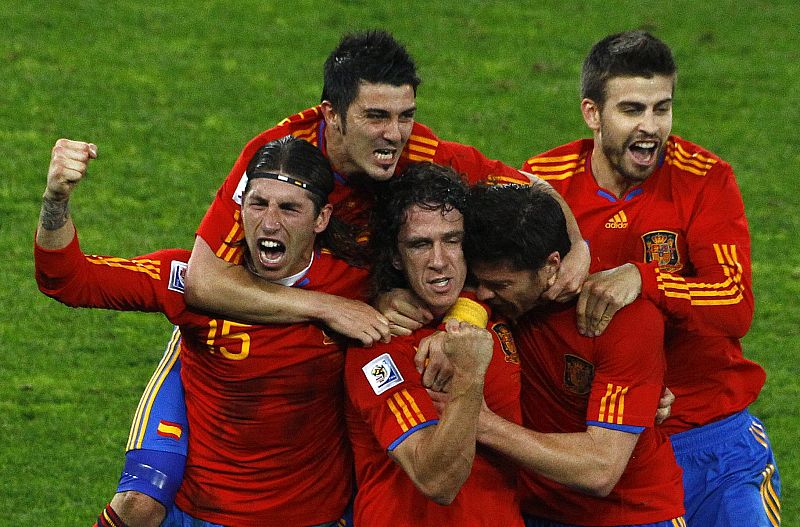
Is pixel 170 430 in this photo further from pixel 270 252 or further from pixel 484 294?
pixel 484 294

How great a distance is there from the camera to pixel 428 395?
5.84 m

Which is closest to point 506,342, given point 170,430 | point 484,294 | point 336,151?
point 484,294

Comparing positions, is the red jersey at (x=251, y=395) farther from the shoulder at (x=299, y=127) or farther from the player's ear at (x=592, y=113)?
the player's ear at (x=592, y=113)

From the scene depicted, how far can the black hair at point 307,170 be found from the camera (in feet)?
20.5

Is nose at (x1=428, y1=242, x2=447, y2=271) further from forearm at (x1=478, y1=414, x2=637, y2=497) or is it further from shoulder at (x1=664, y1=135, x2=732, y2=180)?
shoulder at (x1=664, y1=135, x2=732, y2=180)

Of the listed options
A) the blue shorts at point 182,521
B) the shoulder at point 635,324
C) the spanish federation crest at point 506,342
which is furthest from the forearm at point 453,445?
the blue shorts at point 182,521

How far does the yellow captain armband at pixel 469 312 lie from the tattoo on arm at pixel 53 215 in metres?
1.54

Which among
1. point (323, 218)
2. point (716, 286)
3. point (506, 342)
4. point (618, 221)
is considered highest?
point (323, 218)

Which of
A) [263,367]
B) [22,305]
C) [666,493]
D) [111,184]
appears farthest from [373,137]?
[111,184]

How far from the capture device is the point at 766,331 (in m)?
10.9

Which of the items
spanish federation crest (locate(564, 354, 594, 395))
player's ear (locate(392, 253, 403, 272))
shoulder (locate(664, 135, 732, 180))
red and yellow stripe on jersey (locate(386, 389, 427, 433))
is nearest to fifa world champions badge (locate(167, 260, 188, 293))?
player's ear (locate(392, 253, 403, 272))

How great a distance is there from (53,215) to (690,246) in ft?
8.66

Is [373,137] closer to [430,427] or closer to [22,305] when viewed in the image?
[430,427]

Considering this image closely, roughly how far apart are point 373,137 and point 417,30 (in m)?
8.34
